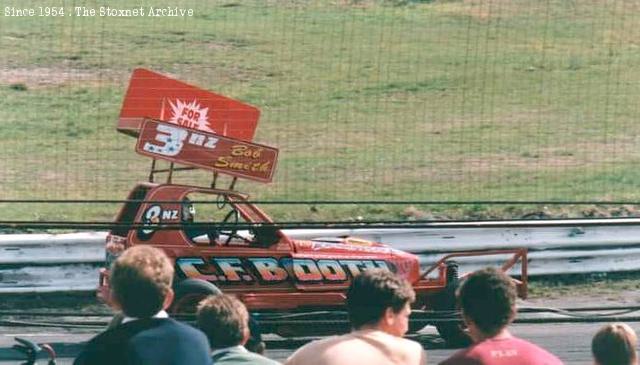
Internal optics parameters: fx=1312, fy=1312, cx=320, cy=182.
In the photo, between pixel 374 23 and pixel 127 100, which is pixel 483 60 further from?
pixel 127 100

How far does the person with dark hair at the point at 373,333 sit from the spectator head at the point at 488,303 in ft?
0.74

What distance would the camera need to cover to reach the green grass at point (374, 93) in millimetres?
12086

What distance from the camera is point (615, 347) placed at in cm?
461

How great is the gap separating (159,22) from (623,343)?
9.21 metres

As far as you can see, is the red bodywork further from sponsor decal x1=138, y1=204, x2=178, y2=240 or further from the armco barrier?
the armco barrier

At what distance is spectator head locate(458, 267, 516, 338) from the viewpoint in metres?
4.53

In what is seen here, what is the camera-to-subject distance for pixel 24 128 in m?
15.3

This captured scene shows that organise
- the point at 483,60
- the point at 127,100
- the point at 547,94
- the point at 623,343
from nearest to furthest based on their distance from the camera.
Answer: the point at 623,343
the point at 127,100
the point at 483,60
the point at 547,94

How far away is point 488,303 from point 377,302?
1.26 ft

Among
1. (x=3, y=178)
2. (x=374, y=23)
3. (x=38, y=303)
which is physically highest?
(x=374, y=23)

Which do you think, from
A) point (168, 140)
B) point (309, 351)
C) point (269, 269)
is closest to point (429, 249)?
point (269, 269)

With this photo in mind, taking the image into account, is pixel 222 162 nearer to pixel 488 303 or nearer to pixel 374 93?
pixel 374 93

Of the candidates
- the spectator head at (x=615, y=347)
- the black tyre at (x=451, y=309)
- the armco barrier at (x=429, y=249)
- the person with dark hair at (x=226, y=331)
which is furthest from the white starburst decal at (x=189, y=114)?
the spectator head at (x=615, y=347)

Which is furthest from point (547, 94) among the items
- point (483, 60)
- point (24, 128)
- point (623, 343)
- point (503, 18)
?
point (623, 343)
